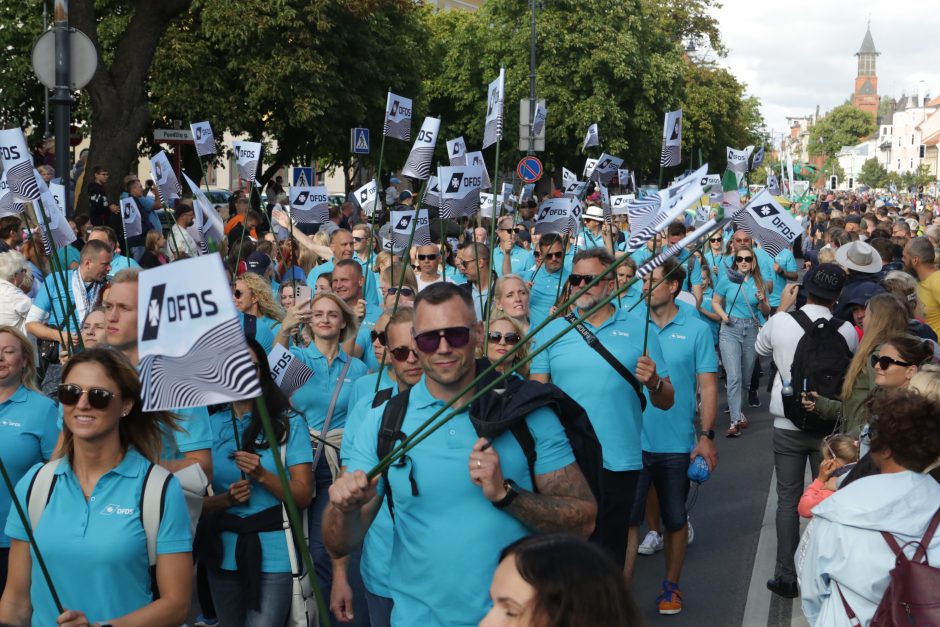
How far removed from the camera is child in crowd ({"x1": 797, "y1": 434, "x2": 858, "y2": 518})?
5375 mm

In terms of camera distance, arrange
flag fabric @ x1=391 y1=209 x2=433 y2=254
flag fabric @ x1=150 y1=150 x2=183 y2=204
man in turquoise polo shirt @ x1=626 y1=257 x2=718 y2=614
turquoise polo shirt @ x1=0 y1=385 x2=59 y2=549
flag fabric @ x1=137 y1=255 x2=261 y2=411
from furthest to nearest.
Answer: flag fabric @ x1=150 y1=150 x2=183 y2=204, flag fabric @ x1=391 y1=209 x2=433 y2=254, man in turquoise polo shirt @ x1=626 y1=257 x2=718 y2=614, turquoise polo shirt @ x1=0 y1=385 x2=59 y2=549, flag fabric @ x1=137 y1=255 x2=261 y2=411

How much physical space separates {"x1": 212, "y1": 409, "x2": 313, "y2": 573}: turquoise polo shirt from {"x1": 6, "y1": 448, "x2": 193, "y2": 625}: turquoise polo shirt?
0.96 m

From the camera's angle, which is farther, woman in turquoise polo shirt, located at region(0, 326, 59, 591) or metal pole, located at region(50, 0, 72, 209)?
metal pole, located at region(50, 0, 72, 209)

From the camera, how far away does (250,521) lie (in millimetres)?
4695

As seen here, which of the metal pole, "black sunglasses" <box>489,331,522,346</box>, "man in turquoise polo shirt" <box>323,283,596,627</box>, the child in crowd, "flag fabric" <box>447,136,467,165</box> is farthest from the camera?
"flag fabric" <box>447,136,467,165</box>

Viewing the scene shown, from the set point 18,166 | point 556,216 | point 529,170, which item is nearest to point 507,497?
point 18,166

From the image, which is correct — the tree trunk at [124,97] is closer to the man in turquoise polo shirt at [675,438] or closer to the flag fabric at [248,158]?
the flag fabric at [248,158]

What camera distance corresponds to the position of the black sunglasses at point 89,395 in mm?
3768

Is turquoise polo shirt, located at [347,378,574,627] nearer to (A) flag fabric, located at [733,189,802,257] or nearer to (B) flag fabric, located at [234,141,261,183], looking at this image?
(A) flag fabric, located at [733,189,802,257]

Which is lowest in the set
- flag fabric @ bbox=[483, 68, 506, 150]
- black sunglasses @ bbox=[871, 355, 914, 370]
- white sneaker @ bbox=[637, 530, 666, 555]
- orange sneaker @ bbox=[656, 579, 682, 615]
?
white sneaker @ bbox=[637, 530, 666, 555]

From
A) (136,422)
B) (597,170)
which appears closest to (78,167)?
(597,170)

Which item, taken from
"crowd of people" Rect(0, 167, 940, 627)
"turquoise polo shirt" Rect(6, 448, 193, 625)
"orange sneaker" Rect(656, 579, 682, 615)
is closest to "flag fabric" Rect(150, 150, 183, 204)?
"crowd of people" Rect(0, 167, 940, 627)

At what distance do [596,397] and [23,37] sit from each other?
29339 mm

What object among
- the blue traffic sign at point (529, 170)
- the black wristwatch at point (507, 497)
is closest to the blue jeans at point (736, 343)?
the blue traffic sign at point (529, 170)
